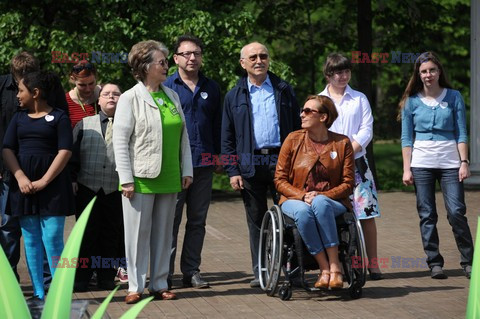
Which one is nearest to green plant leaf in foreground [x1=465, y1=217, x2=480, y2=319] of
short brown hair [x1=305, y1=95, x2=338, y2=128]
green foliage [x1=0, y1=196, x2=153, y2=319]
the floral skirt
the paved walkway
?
green foliage [x1=0, y1=196, x2=153, y2=319]

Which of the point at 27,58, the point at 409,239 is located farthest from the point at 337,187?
the point at 409,239

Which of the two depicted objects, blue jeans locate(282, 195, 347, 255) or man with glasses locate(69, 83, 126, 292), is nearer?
blue jeans locate(282, 195, 347, 255)

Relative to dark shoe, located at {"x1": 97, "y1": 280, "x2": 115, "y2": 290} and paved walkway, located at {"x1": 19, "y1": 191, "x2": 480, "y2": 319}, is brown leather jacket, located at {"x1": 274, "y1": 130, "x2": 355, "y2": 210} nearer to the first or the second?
paved walkway, located at {"x1": 19, "y1": 191, "x2": 480, "y2": 319}

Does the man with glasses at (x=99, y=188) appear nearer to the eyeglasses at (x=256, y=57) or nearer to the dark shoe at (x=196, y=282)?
the dark shoe at (x=196, y=282)

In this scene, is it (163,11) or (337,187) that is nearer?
(337,187)

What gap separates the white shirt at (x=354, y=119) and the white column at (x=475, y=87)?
8.84 meters

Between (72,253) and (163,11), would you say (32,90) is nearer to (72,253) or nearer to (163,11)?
(72,253)

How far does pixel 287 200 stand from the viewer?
7.08m

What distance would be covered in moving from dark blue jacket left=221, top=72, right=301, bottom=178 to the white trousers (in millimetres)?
711

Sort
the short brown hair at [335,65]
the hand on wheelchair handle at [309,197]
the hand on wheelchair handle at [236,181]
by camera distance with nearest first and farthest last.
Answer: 1. the hand on wheelchair handle at [309,197]
2. the hand on wheelchair handle at [236,181]
3. the short brown hair at [335,65]

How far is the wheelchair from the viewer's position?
6.80 metres

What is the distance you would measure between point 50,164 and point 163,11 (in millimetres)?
8728

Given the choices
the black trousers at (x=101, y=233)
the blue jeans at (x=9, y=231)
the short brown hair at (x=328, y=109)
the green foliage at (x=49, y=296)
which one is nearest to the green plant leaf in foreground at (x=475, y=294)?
the green foliage at (x=49, y=296)

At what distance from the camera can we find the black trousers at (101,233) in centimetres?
739
